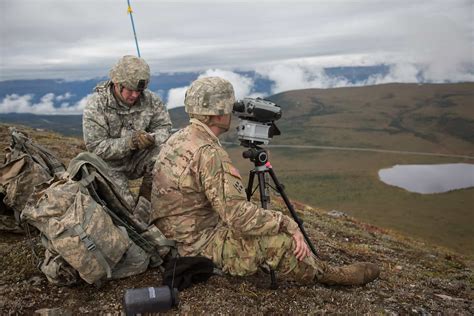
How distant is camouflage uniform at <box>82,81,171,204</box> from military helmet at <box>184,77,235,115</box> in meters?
2.80

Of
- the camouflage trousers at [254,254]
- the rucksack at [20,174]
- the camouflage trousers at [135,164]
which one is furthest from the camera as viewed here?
the camouflage trousers at [135,164]

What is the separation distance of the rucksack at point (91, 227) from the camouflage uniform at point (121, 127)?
181 centimetres

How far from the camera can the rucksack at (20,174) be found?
6.80 meters

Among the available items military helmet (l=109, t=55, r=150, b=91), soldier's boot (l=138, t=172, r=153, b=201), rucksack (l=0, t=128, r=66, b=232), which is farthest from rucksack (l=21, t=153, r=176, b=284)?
soldier's boot (l=138, t=172, r=153, b=201)

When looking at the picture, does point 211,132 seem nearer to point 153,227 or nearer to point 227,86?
point 227,86

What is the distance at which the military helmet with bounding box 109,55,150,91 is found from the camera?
732 centimetres

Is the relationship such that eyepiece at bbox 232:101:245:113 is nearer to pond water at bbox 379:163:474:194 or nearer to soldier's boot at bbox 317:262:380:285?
soldier's boot at bbox 317:262:380:285

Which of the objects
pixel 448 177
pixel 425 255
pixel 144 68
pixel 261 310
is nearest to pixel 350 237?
pixel 425 255

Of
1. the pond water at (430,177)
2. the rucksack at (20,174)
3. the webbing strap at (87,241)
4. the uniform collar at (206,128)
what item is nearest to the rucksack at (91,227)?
the webbing strap at (87,241)

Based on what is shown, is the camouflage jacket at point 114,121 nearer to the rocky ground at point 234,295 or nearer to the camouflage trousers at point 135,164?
the camouflage trousers at point 135,164

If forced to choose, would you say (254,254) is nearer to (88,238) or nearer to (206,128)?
(206,128)

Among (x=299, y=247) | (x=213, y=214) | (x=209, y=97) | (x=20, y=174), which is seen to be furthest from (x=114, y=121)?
(x=299, y=247)

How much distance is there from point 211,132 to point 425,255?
9.73m

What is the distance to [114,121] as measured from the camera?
8.18 metres
